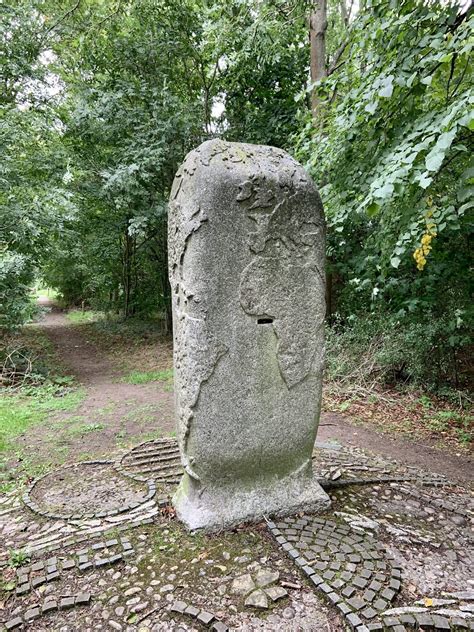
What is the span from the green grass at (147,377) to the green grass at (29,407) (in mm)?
1003

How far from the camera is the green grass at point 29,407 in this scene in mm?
5141

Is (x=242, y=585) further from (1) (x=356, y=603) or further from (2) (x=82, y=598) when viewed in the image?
(2) (x=82, y=598)

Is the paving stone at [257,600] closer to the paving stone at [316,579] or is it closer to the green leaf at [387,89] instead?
the paving stone at [316,579]

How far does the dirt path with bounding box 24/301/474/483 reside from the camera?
4.39 meters

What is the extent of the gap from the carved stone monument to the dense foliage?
2.13 feet

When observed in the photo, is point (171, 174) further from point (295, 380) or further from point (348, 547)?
Result: point (348, 547)

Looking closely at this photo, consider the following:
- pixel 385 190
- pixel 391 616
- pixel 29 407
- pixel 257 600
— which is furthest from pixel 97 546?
pixel 29 407

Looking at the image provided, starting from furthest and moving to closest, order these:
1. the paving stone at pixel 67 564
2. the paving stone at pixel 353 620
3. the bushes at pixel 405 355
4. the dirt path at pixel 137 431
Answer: the bushes at pixel 405 355, the dirt path at pixel 137 431, the paving stone at pixel 67 564, the paving stone at pixel 353 620

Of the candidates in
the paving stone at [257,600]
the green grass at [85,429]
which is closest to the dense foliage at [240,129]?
the paving stone at [257,600]

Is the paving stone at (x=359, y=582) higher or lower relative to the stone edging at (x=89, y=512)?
higher

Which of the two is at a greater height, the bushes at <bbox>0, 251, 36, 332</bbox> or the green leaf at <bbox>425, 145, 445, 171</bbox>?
the green leaf at <bbox>425, 145, 445, 171</bbox>

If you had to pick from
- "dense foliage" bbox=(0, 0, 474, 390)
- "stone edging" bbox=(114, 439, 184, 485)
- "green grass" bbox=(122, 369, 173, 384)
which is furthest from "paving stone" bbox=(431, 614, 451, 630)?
"green grass" bbox=(122, 369, 173, 384)

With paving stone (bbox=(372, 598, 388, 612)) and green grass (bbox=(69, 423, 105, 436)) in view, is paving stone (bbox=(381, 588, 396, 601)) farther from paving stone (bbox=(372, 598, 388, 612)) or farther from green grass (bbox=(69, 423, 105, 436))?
green grass (bbox=(69, 423, 105, 436))

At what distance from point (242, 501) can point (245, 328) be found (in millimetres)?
1096
